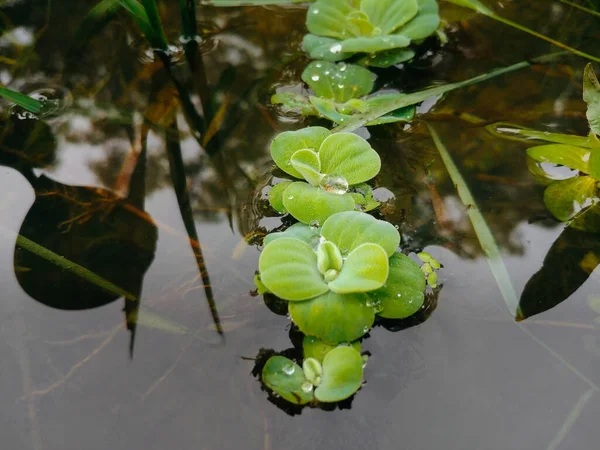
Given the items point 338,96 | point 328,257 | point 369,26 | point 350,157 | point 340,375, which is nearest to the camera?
point 340,375

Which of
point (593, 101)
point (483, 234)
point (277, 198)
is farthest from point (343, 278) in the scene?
point (593, 101)

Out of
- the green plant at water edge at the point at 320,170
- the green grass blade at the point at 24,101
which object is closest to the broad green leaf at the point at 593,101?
the green plant at water edge at the point at 320,170

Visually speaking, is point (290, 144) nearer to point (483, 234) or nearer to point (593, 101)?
point (483, 234)

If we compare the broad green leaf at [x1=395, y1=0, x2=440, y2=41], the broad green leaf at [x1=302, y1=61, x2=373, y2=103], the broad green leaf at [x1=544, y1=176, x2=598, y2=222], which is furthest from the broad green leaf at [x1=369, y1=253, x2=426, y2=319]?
the broad green leaf at [x1=395, y1=0, x2=440, y2=41]

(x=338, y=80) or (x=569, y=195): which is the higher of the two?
(x=338, y=80)

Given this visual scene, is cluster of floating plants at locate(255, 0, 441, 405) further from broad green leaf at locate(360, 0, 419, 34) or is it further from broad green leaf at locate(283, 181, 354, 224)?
broad green leaf at locate(360, 0, 419, 34)

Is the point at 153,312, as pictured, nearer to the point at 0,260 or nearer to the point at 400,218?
the point at 0,260

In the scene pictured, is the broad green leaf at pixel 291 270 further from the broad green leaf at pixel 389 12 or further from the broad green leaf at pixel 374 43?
the broad green leaf at pixel 389 12
